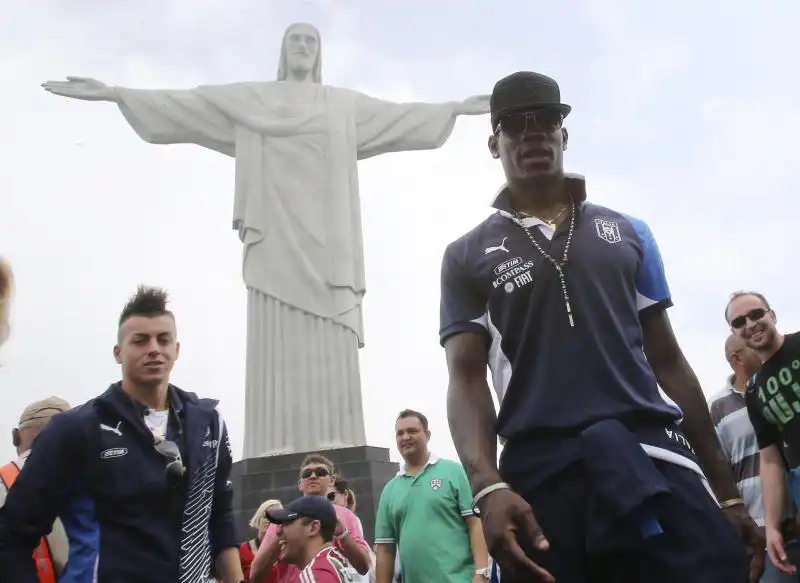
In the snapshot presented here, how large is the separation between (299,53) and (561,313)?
427 inches

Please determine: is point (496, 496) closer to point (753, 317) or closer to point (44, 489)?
point (44, 489)

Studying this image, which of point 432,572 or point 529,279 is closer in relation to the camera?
point 529,279

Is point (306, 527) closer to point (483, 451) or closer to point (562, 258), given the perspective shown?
point (483, 451)

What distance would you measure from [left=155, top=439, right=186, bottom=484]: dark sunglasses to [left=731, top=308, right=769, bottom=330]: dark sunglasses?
8.15 feet

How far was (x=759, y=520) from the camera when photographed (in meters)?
4.51

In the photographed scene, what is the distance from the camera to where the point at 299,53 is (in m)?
12.2

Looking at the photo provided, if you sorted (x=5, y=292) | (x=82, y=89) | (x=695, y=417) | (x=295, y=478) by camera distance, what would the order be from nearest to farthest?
(x=695, y=417) < (x=5, y=292) < (x=295, y=478) < (x=82, y=89)

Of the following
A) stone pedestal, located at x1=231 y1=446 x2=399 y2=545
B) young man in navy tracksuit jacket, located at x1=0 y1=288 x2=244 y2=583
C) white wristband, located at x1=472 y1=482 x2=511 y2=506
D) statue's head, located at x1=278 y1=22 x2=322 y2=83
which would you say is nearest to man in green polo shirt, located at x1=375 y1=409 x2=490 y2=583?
young man in navy tracksuit jacket, located at x1=0 y1=288 x2=244 y2=583

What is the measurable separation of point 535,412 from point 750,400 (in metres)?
2.40

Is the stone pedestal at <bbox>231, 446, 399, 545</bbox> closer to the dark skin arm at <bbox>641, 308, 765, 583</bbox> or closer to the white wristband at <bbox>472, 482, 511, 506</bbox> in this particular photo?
the dark skin arm at <bbox>641, 308, 765, 583</bbox>

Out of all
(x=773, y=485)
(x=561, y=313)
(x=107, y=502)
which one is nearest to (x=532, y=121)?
(x=561, y=313)

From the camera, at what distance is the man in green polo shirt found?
4.72m

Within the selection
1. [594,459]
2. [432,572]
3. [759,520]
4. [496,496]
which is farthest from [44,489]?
[759,520]

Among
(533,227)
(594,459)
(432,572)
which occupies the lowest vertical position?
(432,572)
